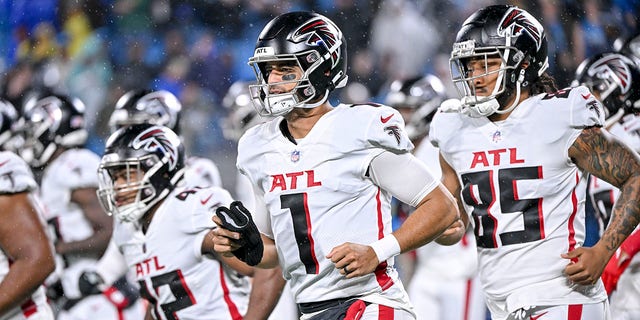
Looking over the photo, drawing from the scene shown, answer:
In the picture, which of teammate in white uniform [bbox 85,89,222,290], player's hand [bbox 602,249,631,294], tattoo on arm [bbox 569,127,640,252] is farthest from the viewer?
teammate in white uniform [bbox 85,89,222,290]

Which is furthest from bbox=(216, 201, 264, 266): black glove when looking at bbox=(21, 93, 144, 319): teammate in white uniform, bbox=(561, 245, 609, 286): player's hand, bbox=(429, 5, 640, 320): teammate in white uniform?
bbox=(21, 93, 144, 319): teammate in white uniform

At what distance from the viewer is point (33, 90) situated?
1121cm

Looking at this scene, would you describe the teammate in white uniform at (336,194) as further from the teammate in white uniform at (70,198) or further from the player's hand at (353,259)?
the teammate in white uniform at (70,198)

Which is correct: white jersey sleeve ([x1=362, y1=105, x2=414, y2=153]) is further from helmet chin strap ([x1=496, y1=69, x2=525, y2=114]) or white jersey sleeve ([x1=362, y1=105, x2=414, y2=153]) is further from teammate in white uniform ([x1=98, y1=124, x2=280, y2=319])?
teammate in white uniform ([x1=98, y1=124, x2=280, y2=319])

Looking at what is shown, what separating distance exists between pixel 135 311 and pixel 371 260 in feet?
11.4

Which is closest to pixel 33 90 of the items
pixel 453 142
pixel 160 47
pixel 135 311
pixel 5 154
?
pixel 160 47

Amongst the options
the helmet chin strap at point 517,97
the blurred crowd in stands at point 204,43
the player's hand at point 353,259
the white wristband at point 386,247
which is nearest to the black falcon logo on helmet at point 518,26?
the helmet chin strap at point 517,97

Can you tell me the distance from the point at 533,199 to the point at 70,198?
12.7 ft

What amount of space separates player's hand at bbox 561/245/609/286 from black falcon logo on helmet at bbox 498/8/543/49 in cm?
81

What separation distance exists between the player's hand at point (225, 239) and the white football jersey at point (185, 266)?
1.05 meters

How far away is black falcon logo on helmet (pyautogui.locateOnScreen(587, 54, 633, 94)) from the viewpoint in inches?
235

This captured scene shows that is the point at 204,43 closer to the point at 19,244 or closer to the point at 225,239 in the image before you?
the point at 19,244

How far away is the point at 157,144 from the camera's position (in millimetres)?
4930

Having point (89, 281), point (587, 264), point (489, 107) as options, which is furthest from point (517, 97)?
point (89, 281)
